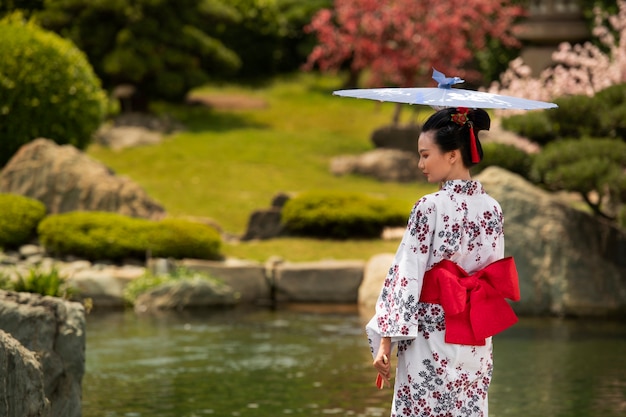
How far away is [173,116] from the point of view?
2648 cm

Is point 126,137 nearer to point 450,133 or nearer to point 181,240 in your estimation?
point 181,240

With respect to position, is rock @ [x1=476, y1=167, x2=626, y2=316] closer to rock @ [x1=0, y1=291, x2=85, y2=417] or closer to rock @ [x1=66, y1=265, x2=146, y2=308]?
rock @ [x1=66, y1=265, x2=146, y2=308]

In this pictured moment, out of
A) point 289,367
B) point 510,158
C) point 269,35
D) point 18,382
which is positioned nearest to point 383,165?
point 510,158

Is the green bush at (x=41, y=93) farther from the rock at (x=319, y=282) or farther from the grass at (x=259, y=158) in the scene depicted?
the rock at (x=319, y=282)

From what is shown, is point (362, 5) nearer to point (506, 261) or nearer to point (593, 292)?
point (593, 292)

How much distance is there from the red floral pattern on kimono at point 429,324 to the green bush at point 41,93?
1402 centimetres

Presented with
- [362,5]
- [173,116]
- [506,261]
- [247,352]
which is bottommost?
[247,352]

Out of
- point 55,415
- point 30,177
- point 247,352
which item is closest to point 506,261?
point 55,415

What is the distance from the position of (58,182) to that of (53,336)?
394 inches

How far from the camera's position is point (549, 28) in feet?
83.8

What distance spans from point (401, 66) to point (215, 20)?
556 cm

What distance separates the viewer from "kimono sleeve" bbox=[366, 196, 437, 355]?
4711mm

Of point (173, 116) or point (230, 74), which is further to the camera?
point (230, 74)

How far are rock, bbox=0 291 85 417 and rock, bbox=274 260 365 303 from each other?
799cm
